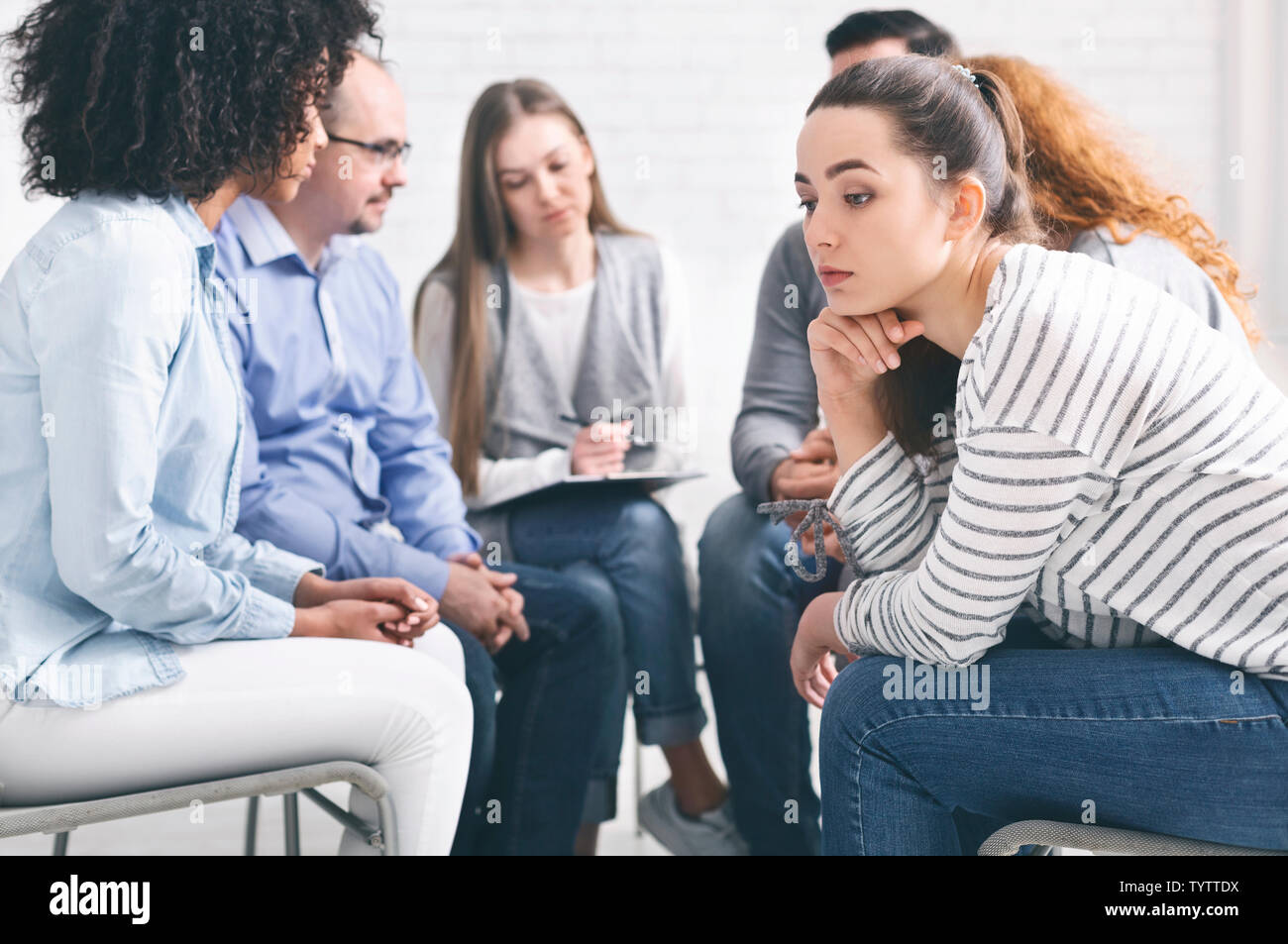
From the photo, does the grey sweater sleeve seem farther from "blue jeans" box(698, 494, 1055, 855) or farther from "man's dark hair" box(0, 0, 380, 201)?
"man's dark hair" box(0, 0, 380, 201)

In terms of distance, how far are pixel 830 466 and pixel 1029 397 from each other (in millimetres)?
720

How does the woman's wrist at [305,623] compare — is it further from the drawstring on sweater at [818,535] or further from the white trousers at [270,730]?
the drawstring on sweater at [818,535]

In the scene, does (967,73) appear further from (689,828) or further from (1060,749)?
(689,828)

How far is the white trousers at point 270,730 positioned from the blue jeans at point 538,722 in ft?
0.93

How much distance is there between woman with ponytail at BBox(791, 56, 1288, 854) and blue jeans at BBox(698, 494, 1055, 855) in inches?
21.8

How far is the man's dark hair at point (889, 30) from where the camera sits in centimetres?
166

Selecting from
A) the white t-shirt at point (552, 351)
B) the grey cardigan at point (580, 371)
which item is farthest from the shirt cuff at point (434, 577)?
the grey cardigan at point (580, 371)

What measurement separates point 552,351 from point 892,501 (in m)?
0.99

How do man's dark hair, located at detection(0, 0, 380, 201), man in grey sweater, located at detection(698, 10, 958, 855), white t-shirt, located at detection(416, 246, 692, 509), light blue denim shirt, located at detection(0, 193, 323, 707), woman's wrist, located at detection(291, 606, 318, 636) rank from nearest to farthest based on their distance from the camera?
light blue denim shirt, located at detection(0, 193, 323, 707) → man's dark hair, located at detection(0, 0, 380, 201) → woman's wrist, located at detection(291, 606, 318, 636) → man in grey sweater, located at detection(698, 10, 958, 855) → white t-shirt, located at detection(416, 246, 692, 509)

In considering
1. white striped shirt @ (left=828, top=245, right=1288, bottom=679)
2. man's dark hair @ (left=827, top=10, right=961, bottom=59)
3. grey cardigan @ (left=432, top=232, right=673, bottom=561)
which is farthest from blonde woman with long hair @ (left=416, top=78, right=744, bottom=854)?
white striped shirt @ (left=828, top=245, right=1288, bottom=679)

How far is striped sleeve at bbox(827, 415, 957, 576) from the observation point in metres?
1.13

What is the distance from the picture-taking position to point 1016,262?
0.91 metres
